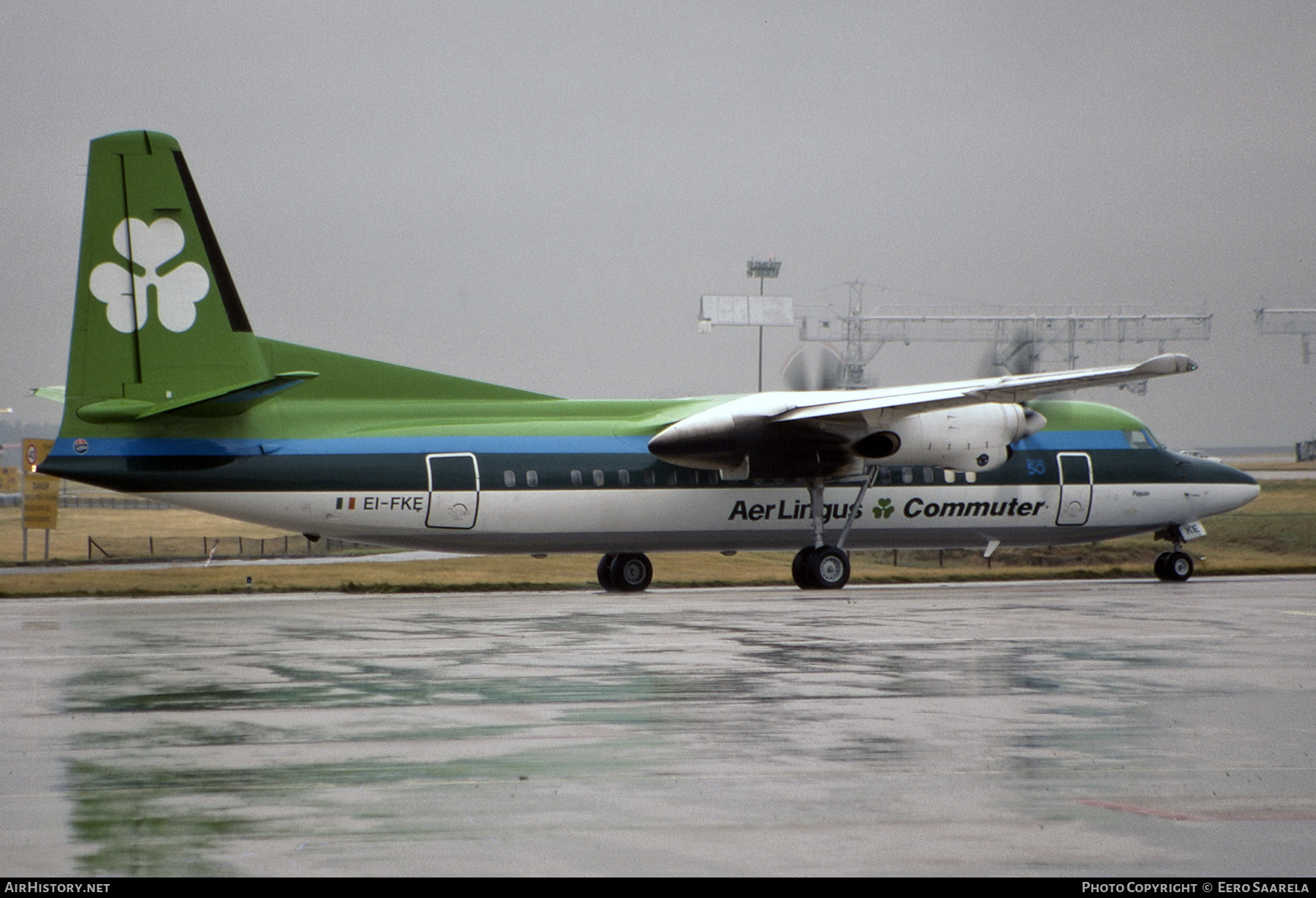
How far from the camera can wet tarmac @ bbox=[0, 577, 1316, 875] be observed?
6.36 m

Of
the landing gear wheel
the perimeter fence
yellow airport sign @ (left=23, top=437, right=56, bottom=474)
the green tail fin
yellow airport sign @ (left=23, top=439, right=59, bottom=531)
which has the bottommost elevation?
the perimeter fence

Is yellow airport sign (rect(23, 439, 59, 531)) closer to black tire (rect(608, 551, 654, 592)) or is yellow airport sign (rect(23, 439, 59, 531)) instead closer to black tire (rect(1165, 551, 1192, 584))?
black tire (rect(608, 551, 654, 592))

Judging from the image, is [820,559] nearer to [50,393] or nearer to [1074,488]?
[1074,488]

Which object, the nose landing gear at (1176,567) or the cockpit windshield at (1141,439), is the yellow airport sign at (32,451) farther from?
the nose landing gear at (1176,567)

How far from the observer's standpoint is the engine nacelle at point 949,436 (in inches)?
1000

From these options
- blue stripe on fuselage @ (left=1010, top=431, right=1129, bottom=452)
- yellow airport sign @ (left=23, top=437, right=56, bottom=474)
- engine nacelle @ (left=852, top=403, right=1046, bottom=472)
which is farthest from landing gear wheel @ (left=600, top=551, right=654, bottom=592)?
yellow airport sign @ (left=23, top=437, right=56, bottom=474)

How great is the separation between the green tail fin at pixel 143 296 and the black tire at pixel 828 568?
11.8m

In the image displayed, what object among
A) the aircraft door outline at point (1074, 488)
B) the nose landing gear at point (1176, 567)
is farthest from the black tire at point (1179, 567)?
the aircraft door outline at point (1074, 488)

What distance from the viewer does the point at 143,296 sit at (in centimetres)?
2141

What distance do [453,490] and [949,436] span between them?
10.4 metres

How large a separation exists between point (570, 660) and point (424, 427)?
10.7 m

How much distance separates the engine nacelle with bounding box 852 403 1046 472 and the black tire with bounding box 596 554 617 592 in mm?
6097
